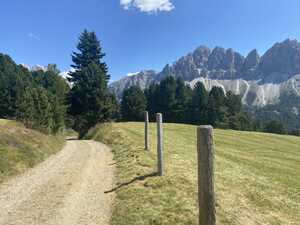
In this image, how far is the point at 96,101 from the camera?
53375 mm

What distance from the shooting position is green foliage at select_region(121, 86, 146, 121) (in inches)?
3615

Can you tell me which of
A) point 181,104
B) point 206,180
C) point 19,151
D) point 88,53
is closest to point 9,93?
point 88,53

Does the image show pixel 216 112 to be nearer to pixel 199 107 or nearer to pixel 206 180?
pixel 199 107

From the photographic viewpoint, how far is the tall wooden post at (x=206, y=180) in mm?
7148

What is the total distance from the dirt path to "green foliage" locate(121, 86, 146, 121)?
242 feet

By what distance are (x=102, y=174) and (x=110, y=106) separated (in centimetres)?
3998

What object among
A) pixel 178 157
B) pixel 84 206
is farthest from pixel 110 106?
pixel 84 206

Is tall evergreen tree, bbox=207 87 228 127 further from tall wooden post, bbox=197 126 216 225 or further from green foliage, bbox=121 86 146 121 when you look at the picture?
tall wooden post, bbox=197 126 216 225

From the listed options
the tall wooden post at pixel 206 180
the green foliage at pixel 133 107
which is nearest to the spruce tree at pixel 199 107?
the green foliage at pixel 133 107

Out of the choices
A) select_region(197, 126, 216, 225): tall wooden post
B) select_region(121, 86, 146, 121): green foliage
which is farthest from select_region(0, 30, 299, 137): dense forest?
select_region(197, 126, 216, 225): tall wooden post

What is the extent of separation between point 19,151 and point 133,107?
74.6m

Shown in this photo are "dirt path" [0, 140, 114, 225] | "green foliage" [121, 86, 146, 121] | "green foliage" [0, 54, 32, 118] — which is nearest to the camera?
"dirt path" [0, 140, 114, 225]

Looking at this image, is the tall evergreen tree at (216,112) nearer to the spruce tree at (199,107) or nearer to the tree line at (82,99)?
the spruce tree at (199,107)

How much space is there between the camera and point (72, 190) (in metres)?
12.5
